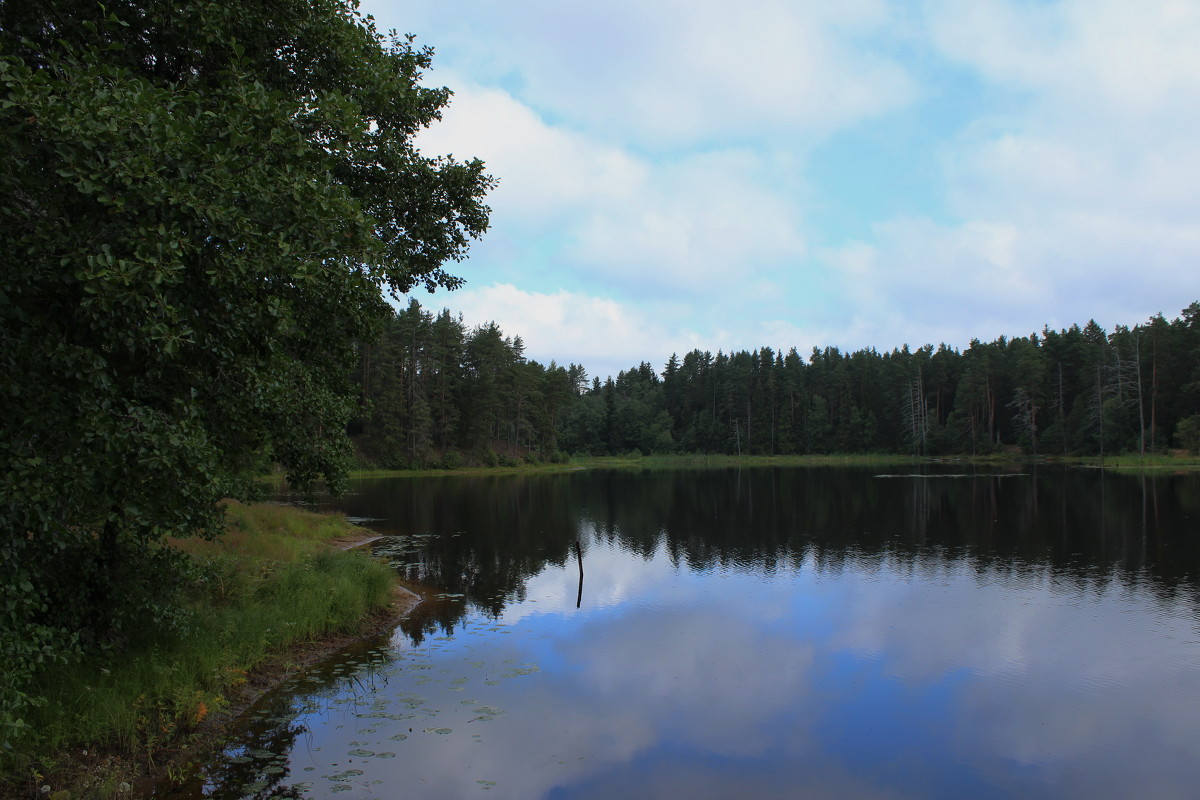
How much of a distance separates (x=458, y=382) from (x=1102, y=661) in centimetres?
8496

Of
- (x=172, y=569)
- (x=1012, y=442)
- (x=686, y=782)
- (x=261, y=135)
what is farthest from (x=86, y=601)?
(x=1012, y=442)

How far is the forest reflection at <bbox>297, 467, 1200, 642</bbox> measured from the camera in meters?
25.9

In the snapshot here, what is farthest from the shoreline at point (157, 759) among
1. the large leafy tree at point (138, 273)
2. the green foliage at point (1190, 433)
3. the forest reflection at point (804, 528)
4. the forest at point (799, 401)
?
the green foliage at point (1190, 433)

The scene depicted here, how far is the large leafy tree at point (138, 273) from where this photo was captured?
6.79 m

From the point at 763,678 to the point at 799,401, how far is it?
12091 cm

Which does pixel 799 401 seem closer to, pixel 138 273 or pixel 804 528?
pixel 804 528

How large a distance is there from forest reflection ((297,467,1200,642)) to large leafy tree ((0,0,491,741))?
34.8 feet

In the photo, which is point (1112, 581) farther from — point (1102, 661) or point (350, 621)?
point (350, 621)

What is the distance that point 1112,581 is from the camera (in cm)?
2394

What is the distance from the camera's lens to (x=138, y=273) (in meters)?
6.72

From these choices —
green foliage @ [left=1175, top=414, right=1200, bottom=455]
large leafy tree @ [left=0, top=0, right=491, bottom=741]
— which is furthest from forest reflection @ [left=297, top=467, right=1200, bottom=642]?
green foliage @ [left=1175, top=414, right=1200, bottom=455]

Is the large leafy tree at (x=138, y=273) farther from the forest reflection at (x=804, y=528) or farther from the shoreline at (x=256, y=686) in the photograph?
the forest reflection at (x=804, y=528)

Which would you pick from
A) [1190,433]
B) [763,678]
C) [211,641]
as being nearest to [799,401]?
[1190,433]

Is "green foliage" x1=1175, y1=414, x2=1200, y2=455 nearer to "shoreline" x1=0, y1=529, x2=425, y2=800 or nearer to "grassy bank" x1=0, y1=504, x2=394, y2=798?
"grassy bank" x1=0, y1=504, x2=394, y2=798
